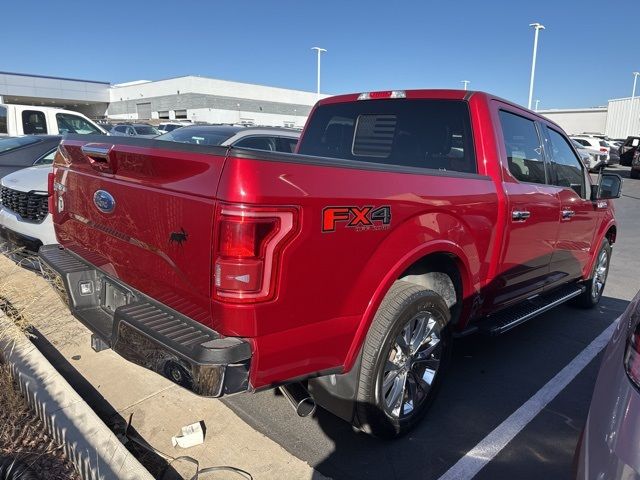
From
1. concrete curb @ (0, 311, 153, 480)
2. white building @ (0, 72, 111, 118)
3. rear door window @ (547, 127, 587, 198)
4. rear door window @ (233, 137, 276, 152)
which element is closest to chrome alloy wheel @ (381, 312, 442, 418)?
concrete curb @ (0, 311, 153, 480)

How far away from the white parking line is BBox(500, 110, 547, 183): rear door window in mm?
1538

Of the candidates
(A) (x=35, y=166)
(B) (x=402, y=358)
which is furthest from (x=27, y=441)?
(A) (x=35, y=166)

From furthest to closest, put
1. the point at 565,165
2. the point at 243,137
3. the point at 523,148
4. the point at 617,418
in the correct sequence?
the point at 243,137 < the point at 565,165 < the point at 523,148 < the point at 617,418

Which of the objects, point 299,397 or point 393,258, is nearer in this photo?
point 393,258

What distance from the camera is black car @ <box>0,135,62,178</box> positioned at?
6.63 metres

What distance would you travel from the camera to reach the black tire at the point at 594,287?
17.4ft

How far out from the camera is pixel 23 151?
22.3ft

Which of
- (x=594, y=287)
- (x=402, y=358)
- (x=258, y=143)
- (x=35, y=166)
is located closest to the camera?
(x=402, y=358)

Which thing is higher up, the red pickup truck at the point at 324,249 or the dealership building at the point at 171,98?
the dealership building at the point at 171,98

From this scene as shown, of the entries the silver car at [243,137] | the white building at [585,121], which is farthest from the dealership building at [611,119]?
the silver car at [243,137]

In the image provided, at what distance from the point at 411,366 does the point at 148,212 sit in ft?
5.54

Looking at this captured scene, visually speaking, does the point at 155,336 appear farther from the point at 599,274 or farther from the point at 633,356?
the point at 599,274

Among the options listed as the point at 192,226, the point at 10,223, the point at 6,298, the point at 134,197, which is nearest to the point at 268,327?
the point at 192,226

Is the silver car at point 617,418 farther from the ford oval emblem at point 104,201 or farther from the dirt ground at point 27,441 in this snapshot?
the ford oval emblem at point 104,201
